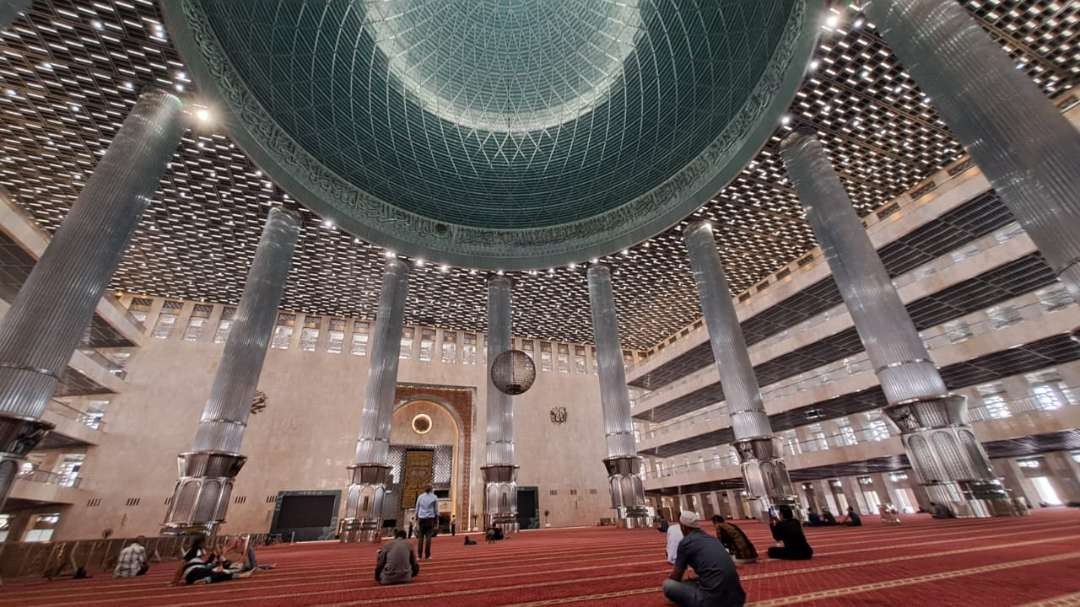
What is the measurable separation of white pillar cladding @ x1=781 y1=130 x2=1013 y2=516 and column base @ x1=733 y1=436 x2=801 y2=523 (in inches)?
112

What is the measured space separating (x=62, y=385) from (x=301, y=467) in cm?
895

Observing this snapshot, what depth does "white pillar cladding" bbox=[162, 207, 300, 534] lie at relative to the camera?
976cm

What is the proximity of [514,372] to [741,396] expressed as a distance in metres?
6.31

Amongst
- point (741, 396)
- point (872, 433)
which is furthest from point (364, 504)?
point (872, 433)

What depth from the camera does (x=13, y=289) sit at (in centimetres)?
1482

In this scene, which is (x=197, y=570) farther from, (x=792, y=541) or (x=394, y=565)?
(x=792, y=541)

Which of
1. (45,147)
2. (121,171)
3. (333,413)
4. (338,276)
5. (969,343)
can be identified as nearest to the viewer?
(121,171)

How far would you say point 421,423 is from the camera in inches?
932

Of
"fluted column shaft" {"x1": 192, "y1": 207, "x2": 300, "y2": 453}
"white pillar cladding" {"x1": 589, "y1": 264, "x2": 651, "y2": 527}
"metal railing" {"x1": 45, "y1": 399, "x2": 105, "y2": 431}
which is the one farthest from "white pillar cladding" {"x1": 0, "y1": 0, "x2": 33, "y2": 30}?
"white pillar cladding" {"x1": 589, "y1": 264, "x2": 651, "y2": 527}

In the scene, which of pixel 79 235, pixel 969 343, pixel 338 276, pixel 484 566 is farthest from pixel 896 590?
pixel 338 276

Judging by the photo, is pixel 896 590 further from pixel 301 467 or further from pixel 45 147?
pixel 301 467

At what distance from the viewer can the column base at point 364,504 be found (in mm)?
12953

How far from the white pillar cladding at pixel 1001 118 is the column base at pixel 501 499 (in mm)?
14003

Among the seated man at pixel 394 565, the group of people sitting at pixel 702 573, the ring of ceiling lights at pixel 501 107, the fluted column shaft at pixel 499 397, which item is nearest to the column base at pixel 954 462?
the group of people sitting at pixel 702 573
